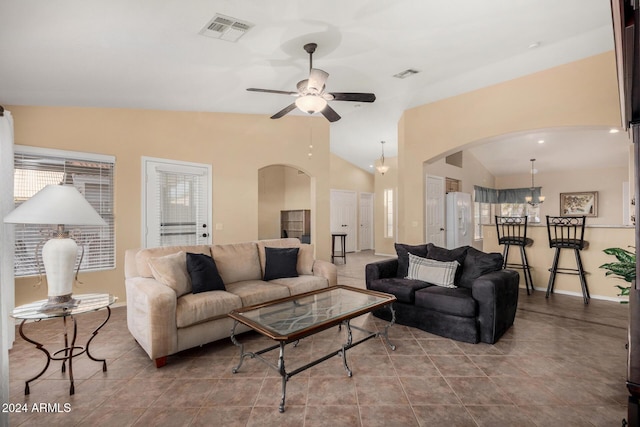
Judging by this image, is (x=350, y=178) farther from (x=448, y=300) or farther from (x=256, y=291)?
(x=256, y=291)

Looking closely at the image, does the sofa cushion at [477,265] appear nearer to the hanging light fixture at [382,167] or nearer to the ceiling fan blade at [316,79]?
the ceiling fan blade at [316,79]

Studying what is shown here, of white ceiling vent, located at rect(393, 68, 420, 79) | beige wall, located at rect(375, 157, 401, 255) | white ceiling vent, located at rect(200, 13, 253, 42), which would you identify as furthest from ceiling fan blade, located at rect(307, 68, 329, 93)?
beige wall, located at rect(375, 157, 401, 255)

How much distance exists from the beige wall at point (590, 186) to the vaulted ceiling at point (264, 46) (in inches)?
262

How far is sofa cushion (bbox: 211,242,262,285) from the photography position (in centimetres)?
338

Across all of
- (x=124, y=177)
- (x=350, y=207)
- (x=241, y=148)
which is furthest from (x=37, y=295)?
(x=350, y=207)

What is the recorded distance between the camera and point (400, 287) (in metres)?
3.36

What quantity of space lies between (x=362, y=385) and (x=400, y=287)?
1378mm

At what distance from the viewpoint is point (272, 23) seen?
275 cm

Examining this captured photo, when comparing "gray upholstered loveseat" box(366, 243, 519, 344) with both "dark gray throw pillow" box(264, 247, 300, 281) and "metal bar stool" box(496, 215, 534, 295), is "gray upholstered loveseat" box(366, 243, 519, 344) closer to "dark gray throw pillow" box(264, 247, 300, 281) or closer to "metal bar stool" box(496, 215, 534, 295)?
"dark gray throw pillow" box(264, 247, 300, 281)

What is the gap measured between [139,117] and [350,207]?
6.84 metres

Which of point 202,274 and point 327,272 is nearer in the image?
point 202,274

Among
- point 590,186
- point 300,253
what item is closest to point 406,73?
point 300,253

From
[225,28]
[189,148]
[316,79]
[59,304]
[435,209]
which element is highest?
[225,28]

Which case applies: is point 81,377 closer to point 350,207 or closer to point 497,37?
point 497,37
